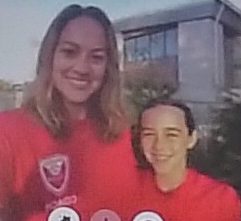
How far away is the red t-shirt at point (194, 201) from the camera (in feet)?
5.15

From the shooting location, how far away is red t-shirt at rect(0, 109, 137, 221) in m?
1.58

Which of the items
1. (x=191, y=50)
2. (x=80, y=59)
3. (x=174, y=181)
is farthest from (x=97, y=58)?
(x=174, y=181)

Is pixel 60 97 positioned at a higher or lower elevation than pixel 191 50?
lower

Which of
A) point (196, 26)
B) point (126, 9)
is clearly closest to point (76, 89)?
point (126, 9)

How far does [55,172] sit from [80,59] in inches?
12.0

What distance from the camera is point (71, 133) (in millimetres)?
1604

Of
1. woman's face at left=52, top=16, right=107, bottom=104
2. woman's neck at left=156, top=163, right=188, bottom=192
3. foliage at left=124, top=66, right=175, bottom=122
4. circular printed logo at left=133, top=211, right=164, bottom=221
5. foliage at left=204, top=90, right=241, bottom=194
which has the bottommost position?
circular printed logo at left=133, top=211, right=164, bottom=221

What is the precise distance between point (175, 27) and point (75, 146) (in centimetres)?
41

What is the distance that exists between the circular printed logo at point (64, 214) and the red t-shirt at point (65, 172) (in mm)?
12

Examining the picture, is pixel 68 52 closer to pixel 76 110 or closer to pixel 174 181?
pixel 76 110

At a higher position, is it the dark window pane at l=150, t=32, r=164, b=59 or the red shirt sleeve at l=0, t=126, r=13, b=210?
the dark window pane at l=150, t=32, r=164, b=59

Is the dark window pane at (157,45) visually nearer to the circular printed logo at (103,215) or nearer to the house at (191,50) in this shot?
the house at (191,50)

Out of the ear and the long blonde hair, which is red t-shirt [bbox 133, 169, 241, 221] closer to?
the ear

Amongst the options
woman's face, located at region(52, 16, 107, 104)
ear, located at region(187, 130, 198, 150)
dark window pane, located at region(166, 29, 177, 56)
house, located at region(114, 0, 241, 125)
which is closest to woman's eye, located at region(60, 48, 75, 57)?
woman's face, located at region(52, 16, 107, 104)
